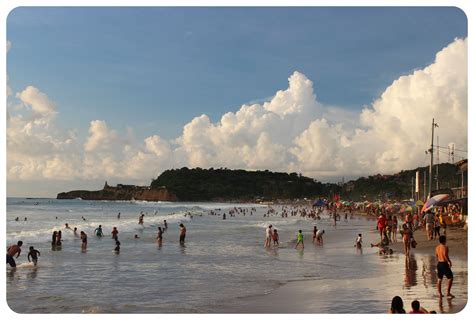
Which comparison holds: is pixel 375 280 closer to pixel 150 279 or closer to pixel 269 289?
pixel 269 289

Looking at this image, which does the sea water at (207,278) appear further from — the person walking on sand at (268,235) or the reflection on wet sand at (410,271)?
the person walking on sand at (268,235)

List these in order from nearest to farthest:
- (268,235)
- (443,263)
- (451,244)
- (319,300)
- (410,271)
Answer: (443,263) → (319,300) → (410,271) → (451,244) → (268,235)

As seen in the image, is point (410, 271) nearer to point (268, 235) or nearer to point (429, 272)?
point (429, 272)

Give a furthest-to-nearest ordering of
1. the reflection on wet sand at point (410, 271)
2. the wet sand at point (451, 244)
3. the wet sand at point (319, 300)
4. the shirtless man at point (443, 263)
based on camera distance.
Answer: the wet sand at point (451, 244), the reflection on wet sand at point (410, 271), the shirtless man at point (443, 263), the wet sand at point (319, 300)

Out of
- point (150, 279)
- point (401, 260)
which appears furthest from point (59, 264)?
point (401, 260)

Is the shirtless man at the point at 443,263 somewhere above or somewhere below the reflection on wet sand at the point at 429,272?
above

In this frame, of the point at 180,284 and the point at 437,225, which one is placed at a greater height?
the point at 437,225

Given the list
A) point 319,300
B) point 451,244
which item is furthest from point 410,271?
point 451,244

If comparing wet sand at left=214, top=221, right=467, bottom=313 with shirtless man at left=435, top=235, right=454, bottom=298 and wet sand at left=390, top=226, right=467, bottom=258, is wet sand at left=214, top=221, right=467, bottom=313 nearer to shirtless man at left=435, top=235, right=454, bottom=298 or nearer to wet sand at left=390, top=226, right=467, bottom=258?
shirtless man at left=435, top=235, right=454, bottom=298

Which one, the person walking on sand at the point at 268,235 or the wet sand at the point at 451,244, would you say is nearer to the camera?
the wet sand at the point at 451,244

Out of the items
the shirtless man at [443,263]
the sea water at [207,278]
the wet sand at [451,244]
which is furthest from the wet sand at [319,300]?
the wet sand at [451,244]

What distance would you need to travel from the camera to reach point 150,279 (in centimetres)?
1764

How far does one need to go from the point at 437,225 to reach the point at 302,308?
53.7 ft

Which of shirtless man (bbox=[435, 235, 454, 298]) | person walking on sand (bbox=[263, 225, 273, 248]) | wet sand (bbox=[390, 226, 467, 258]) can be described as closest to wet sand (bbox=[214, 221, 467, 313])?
shirtless man (bbox=[435, 235, 454, 298])
